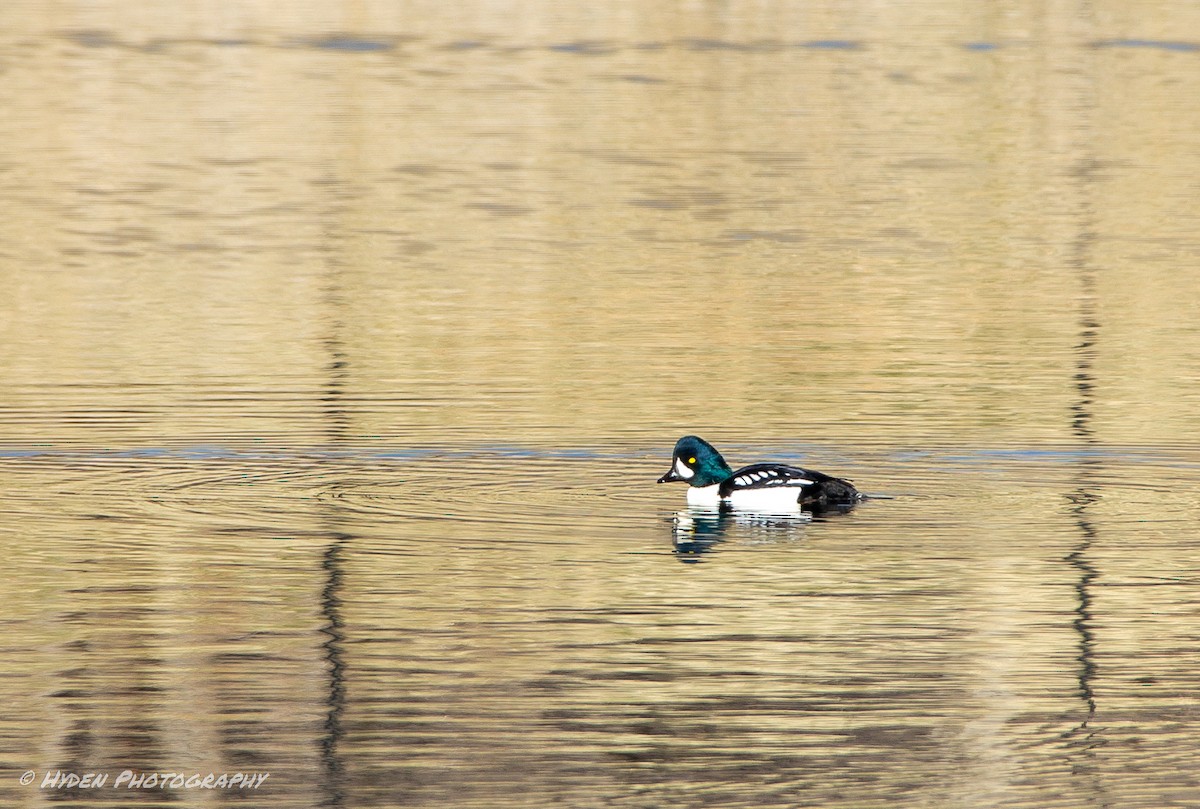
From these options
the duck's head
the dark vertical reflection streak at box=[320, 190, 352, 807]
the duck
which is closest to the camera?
the dark vertical reflection streak at box=[320, 190, 352, 807]

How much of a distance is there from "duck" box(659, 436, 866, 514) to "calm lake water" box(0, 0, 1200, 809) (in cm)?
14

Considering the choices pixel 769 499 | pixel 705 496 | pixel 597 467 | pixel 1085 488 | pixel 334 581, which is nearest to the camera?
pixel 334 581

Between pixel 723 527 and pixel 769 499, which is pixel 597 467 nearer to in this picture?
pixel 723 527

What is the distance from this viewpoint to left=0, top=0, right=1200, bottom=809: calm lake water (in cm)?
947

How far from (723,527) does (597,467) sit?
1.13 metres

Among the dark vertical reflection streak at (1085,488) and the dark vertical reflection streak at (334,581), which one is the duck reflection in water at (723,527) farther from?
the dark vertical reflection streak at (334,581)

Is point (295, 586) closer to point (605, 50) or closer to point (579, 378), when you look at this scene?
point (579, 378)

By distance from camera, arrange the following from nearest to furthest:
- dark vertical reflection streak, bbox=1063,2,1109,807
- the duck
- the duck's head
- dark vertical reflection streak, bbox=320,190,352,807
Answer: dark vertical reflection streak, bbox=320,190,352,807, dark vertical reflection streak, bbox=1063,2,1109,807, the duck, the duck's head

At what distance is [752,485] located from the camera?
13961 millimetres

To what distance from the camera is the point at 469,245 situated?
90.5 feet

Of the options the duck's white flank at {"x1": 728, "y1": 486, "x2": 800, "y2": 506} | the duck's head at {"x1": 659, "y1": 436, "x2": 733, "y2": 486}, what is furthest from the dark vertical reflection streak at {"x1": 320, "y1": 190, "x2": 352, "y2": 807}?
the duck's white flank at {"x1": 728, "y1": 486, "x2": 800, "y2": 506}

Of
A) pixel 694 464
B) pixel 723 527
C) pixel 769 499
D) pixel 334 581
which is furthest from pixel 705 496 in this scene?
pixel 334 581

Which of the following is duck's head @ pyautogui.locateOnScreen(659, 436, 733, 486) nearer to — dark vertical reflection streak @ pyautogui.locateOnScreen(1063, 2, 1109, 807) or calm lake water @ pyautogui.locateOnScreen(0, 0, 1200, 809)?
calm lake water @ pyautogui.locateOnScreen(0, 0, 1200, 809)

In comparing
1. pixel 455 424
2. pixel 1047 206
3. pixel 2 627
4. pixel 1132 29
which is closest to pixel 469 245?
pixel 1047 206
